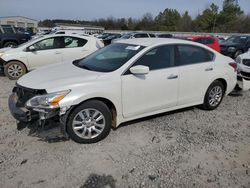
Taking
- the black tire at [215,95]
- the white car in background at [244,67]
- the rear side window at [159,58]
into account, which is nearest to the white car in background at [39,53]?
the rear side window at [159,58]

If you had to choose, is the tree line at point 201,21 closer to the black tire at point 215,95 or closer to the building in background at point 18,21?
the building in background at point 18,21

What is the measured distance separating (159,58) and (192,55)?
0.84 m

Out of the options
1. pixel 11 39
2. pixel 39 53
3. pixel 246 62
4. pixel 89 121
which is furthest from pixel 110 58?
pixel 11 39

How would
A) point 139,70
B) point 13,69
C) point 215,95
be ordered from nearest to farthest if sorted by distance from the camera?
1. point 139,70
2. point 215,95
3. point 13,69

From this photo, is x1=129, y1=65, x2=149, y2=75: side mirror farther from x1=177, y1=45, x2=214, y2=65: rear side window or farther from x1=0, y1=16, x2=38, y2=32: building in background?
x1=0, y1=16, x2=38, y2=32: building in background

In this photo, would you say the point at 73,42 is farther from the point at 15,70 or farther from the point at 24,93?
the point at 24,93

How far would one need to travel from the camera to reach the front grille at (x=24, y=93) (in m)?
3.32

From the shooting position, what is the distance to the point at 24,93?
3.55 metres

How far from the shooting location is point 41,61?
771 centimetres

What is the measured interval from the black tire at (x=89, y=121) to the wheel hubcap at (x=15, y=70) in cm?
514

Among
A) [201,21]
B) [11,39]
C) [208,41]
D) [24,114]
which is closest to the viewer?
[24,114]

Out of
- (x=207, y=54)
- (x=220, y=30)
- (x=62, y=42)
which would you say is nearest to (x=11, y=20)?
(x=220, y=30)

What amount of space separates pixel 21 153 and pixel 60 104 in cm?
95

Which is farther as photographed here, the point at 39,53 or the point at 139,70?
the point at 39,53
